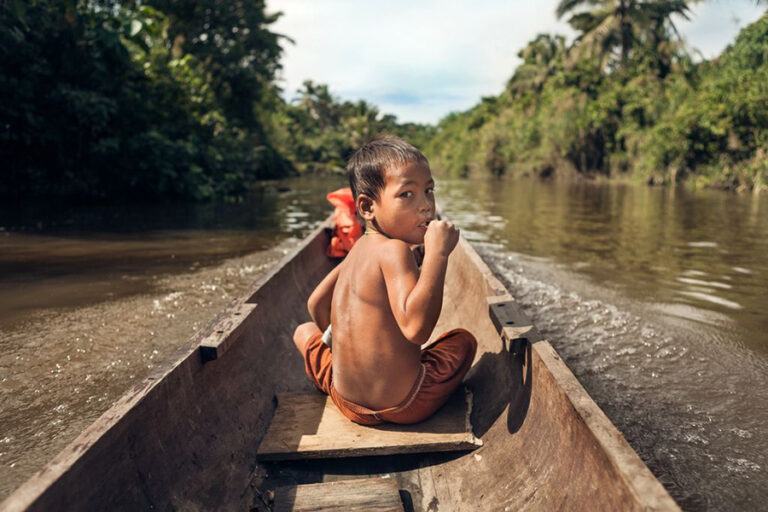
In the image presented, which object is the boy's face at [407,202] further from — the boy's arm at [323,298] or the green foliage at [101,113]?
the green foliage at [101,113]

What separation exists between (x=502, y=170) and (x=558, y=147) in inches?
295

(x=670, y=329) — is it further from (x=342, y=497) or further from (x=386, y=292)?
(x=342, y=497)

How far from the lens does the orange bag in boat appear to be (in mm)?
4348

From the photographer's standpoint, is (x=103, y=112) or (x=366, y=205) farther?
(x=103, y=112)

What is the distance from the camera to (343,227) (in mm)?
4371

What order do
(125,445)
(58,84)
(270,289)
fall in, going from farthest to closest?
(58,84), (270,289), (125,445)

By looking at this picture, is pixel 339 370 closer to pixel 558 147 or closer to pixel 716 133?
pixel 716 133

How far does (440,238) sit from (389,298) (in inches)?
10.4

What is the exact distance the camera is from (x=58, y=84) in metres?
8.95

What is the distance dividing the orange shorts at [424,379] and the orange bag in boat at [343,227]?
2330mm

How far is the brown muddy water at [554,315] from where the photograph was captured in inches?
86.8

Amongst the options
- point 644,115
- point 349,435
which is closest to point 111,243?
point 349,435

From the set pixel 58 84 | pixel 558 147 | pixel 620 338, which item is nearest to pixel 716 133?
pixel 558 147

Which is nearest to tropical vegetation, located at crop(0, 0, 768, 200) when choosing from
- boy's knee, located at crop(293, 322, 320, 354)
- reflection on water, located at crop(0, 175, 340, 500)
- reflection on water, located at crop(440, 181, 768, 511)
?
reflection on water, located at crop(0, 175, 340, 500)
